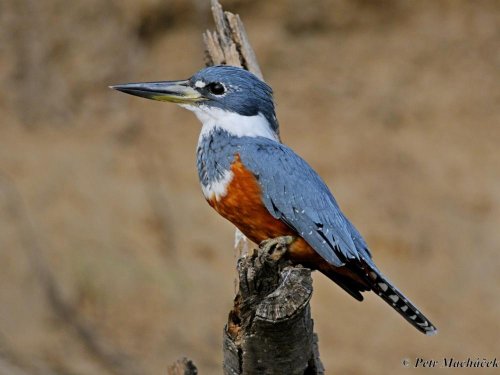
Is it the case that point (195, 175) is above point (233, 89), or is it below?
above

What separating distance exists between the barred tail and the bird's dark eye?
1.03 m

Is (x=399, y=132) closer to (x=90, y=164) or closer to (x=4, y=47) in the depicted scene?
(x=90, y=164)

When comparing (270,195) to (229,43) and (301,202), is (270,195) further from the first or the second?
(229,43)

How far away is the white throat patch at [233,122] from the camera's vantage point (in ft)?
15.1

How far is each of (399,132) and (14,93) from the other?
2.77 metres

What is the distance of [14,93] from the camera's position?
746 centimetres

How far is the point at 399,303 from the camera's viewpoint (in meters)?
4.25

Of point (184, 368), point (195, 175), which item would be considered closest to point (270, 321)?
point (184, 368)

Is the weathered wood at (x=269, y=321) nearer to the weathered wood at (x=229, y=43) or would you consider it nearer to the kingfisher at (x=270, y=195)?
the kingfisher at (x=270, y=195)

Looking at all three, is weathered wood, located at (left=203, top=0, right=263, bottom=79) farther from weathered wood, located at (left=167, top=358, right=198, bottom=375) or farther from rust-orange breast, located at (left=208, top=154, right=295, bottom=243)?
weathered wood, located at (left=167, top=358, right=198, bottom=375)

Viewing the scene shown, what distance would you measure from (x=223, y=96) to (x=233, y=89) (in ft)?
0.18
